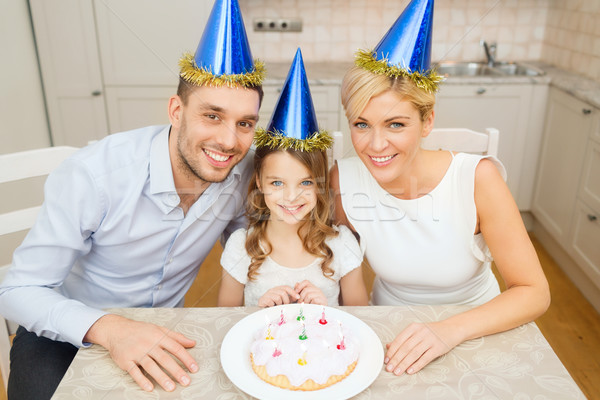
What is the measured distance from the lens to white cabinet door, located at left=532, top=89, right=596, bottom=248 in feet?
8.29

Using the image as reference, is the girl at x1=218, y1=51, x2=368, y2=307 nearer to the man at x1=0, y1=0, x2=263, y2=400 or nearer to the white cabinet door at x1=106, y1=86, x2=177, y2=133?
the man at x1=0, y1=0, x2=263, y2=400

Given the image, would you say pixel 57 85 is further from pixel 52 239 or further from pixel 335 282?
pixel 335 282

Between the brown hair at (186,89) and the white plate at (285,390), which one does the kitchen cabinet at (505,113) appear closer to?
the brown hair at (186,89)

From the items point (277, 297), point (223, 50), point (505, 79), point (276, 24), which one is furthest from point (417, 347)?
point (276, 24)

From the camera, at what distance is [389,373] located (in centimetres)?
95

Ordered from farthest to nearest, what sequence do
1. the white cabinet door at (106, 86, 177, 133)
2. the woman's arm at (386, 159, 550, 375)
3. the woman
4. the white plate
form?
the white cabinet door at (106, 86, 177, 133) → the woman → the woman's arm at (386, 159, 550, 375) → the white plate

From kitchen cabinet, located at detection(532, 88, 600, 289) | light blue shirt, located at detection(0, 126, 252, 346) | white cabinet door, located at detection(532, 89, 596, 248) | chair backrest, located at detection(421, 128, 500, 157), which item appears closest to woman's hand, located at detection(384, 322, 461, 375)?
light blue shirt, located at detection(0, 126, 252, 346)

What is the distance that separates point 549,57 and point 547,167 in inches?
30.0

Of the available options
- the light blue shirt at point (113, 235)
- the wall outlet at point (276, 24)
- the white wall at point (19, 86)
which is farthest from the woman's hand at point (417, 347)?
the wall outlet at point (276, 24)

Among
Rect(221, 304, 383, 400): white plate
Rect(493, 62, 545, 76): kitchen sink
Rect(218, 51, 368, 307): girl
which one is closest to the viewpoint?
Rect(221, 304, 383, 400): white plate

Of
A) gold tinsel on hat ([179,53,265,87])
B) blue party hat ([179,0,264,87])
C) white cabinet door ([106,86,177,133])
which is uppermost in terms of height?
blue party hat ([179,0,264,87])

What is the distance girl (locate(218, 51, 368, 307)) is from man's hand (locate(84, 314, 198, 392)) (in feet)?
1.12

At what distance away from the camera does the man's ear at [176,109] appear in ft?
4.36

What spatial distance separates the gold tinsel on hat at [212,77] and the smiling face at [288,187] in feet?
0.61
